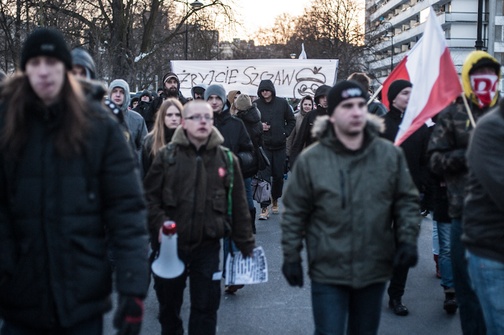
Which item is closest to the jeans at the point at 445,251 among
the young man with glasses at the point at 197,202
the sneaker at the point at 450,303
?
the sneaker at the point at 450,303

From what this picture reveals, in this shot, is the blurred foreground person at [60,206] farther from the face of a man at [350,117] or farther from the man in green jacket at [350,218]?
the face of a man at [350,117]

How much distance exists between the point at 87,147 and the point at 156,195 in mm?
1885

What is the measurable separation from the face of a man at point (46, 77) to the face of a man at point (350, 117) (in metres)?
1.53

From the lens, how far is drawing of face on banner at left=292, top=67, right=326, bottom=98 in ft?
48.6

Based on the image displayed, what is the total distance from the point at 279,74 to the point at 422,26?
63408mm

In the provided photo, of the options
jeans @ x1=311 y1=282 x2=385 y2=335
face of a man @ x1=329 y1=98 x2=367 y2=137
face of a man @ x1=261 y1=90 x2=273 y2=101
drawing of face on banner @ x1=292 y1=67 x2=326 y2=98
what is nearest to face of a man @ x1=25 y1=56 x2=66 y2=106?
face of a man @ x1=329 y1=98 x2=367 y2=137

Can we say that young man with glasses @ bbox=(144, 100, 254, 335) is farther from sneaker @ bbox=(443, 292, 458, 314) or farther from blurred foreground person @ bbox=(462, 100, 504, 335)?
sneaker @ bbox=(443, 292, 458, 314)

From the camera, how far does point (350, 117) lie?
12.8 ft

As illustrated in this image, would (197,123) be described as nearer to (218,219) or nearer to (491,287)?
(218,219)

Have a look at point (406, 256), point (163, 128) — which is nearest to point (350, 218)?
point (406, 256)

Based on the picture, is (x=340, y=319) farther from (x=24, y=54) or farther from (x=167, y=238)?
(x=24, y=54)

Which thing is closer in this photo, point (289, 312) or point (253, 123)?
point (289, 312)

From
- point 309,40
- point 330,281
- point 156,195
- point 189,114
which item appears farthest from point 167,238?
point 309,40

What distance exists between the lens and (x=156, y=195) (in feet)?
15.8
